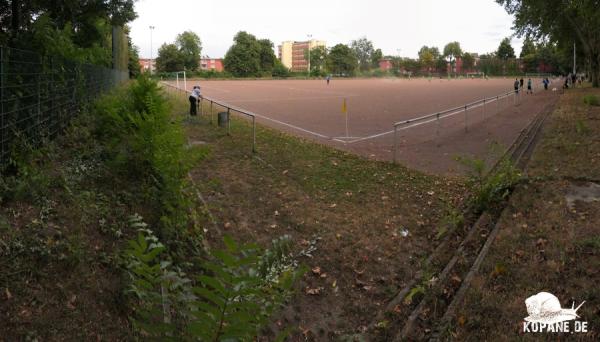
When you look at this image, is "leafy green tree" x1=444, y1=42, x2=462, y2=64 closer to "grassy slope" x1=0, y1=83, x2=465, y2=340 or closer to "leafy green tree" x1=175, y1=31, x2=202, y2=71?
"leafy green tree" x1=175, y1=31, x2=202, y2=71

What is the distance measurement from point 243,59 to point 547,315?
12432 cm

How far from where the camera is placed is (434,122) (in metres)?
23.6

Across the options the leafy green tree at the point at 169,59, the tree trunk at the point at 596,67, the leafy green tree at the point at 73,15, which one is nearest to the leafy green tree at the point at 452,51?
the leafy green tree at the point at 169,59

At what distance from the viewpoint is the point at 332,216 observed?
8930 millimetres

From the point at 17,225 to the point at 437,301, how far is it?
457 cm

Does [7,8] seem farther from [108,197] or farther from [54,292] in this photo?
[54,292]

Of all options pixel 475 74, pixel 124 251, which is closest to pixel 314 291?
pixel 124 251

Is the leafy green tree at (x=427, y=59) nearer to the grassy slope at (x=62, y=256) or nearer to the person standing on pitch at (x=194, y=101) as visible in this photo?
the person standing on pitch at (x=194, y=101)

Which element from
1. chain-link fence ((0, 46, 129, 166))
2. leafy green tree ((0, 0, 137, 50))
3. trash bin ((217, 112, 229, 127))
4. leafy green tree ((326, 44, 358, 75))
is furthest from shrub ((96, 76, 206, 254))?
leafy green tree ((326, 44, 358, 75))

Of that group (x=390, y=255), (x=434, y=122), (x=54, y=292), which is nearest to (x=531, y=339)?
(x=390, y=255)

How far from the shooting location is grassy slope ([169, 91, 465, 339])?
20.4 ft

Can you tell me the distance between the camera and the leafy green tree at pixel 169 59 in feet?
392

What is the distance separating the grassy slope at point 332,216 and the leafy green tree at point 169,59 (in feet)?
366

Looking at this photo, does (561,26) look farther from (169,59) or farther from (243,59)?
(169,59)
